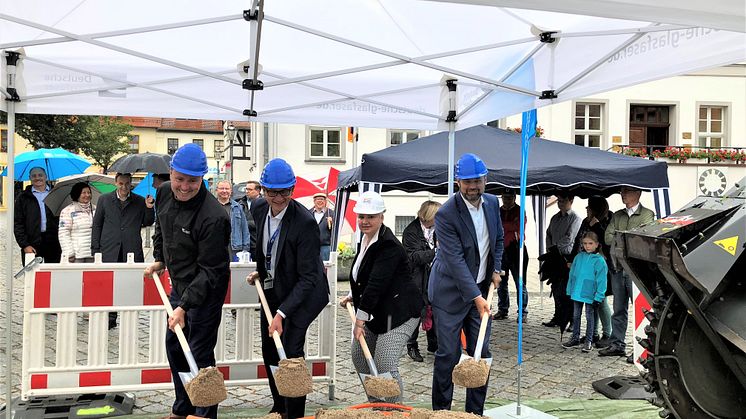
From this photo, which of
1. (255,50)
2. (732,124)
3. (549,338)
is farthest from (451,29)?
(732,124)

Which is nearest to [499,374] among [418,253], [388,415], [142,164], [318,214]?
[418,253]

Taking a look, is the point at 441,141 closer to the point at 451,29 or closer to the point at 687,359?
the point at 451,29

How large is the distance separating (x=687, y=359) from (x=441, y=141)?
5911 mm

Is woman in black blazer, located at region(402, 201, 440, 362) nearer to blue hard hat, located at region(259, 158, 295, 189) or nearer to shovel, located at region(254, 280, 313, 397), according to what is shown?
blue hard hat, located at region(259, 158, 295, 189)

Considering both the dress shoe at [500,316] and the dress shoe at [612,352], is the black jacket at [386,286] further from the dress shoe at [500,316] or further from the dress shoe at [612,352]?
the dress shoe at [500,316]

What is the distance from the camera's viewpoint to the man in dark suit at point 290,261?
4215 millimetres

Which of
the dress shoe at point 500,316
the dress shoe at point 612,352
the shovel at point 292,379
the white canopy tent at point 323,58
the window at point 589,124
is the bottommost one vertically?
the dress shoe at point 612,352

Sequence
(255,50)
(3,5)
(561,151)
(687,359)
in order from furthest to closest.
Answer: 1. (561,151)
2. (255,50)
3. (3,5)
4. (687,359)

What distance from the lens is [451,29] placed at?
17.4 ft

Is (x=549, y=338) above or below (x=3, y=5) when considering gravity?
below

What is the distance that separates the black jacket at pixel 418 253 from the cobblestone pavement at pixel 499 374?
907mm

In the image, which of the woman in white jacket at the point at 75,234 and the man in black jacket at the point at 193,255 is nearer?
the man in black jacket at the point at 193,255

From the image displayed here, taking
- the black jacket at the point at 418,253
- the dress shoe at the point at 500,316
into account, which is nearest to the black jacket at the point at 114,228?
the black jacket at the point at 418,253

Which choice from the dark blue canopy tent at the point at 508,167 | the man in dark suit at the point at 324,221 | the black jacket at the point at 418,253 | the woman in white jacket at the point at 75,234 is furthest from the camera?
the man in dark suit at the point at 324,221
